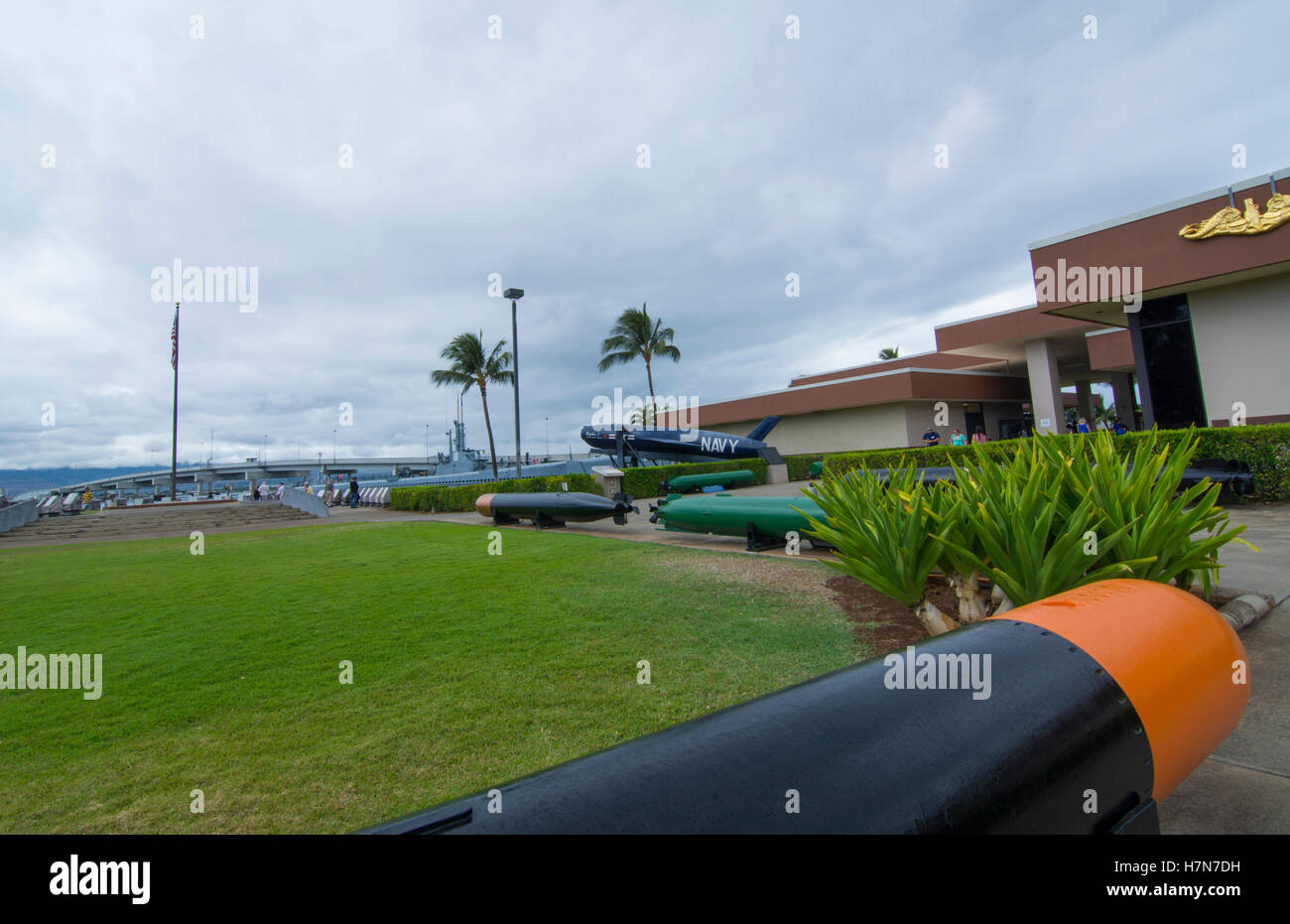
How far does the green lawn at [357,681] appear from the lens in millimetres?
2900

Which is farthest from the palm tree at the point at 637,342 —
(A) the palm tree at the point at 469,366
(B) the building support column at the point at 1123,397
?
(B) the building support column at the point at 1123,397

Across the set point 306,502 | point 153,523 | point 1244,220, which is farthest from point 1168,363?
point 153,523

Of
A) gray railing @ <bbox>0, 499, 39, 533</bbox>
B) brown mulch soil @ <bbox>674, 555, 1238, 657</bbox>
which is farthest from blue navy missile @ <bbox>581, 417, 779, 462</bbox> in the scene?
gray railing @ <bbox>0, 499, 39, 533</bbox>

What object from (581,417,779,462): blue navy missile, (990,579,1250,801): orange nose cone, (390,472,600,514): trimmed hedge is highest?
(581,417,779,462): blue navy missile

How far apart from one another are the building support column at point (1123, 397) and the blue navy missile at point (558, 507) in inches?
1162

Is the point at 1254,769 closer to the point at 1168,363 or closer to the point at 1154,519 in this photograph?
the point at 1154,519

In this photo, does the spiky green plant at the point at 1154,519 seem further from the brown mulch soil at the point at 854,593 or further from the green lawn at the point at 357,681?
the green lawn at the point at 357,681

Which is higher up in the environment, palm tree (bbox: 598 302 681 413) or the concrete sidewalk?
palm tree (bbox: 598 302 681 413)

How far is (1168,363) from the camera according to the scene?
17547 mm

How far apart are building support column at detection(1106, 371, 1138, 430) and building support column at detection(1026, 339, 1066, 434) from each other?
873cm

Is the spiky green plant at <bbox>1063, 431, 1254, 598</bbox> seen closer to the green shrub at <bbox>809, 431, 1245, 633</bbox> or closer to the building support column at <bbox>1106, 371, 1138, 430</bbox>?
the green shrub at <bbox>809, 431, 1245, 633</bbox>

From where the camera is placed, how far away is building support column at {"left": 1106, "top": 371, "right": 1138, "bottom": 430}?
100 feet

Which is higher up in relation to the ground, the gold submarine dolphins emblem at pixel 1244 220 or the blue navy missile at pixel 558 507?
the gold submarine dolphins emblem at pixel 1244 220

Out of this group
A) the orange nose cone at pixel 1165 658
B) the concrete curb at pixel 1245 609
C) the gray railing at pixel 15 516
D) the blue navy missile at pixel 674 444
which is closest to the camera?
the orange nose cone at pixel 1165 658
